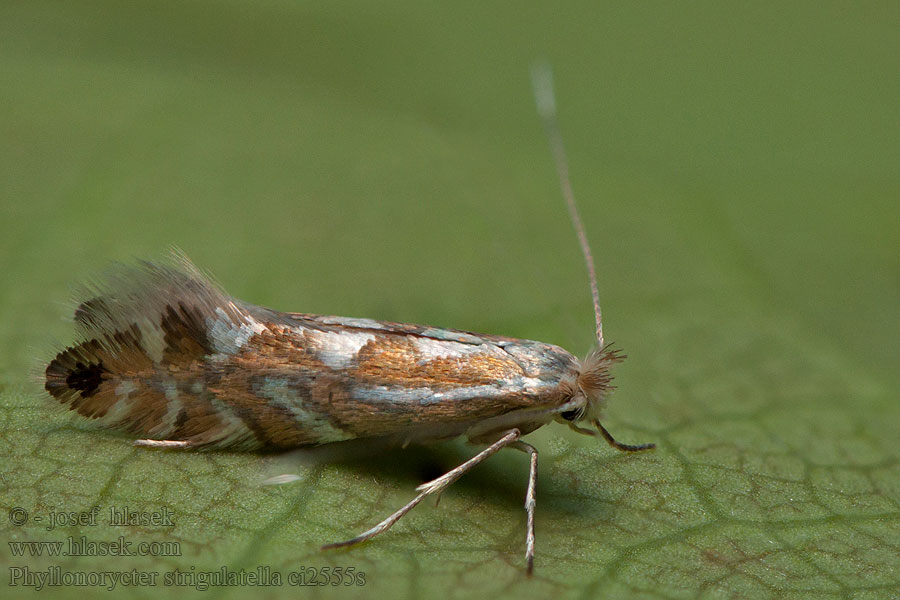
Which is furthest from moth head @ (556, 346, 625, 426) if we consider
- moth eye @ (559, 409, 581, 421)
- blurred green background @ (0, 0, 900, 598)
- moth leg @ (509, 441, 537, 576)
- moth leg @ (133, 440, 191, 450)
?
moth leg @ (133, 440, 191, 450)

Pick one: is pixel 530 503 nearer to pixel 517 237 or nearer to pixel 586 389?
pixel 586 389

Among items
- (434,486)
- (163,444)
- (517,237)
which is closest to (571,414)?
(434,486)

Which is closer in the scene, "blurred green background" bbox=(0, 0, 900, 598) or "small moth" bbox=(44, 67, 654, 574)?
"blurred green background" bbox=(0, 0, 900, 598)

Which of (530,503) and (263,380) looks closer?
(530,503)

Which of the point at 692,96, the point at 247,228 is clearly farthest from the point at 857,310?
the point at 247,228

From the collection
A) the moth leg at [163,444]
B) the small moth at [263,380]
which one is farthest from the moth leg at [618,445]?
the moth leg at [163,444]

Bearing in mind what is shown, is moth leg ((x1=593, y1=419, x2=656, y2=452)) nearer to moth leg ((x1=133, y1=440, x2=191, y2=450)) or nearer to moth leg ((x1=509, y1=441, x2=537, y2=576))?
moth leg ((x1=509, y1=441, x2=537, y2=576))
